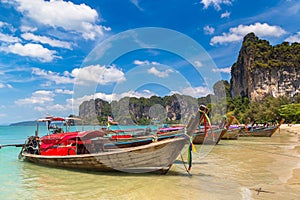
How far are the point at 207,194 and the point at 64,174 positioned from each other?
5856 millimetres

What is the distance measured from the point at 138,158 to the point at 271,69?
8289 centimetres

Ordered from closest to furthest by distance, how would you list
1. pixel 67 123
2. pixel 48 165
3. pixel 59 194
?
1. pixel 59 194
2. pixel 48 165
3. pixel 67 123

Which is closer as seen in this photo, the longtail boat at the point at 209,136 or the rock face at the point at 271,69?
the longtail boat at the point at 209,136

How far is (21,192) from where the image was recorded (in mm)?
8203

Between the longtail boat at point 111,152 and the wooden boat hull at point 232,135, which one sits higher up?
the longtail boat at point 111,152

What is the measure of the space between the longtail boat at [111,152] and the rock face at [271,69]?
259ft

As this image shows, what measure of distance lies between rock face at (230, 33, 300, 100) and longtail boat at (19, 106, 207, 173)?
3111 inches

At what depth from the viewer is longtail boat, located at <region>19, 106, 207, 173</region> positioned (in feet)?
27.3

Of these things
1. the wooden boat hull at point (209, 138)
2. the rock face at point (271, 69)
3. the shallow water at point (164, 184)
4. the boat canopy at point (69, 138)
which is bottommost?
the shallow water at point (164, 184)

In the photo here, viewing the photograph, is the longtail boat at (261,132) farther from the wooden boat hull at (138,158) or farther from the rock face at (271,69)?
the rock face at (271,69)

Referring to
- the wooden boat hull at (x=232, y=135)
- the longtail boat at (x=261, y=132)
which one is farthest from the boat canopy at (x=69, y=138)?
the longtail boat at (x=261, y=132)

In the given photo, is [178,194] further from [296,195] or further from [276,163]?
[276,163]

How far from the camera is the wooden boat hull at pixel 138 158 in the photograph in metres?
8.34

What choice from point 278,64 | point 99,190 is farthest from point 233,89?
point 99,190
